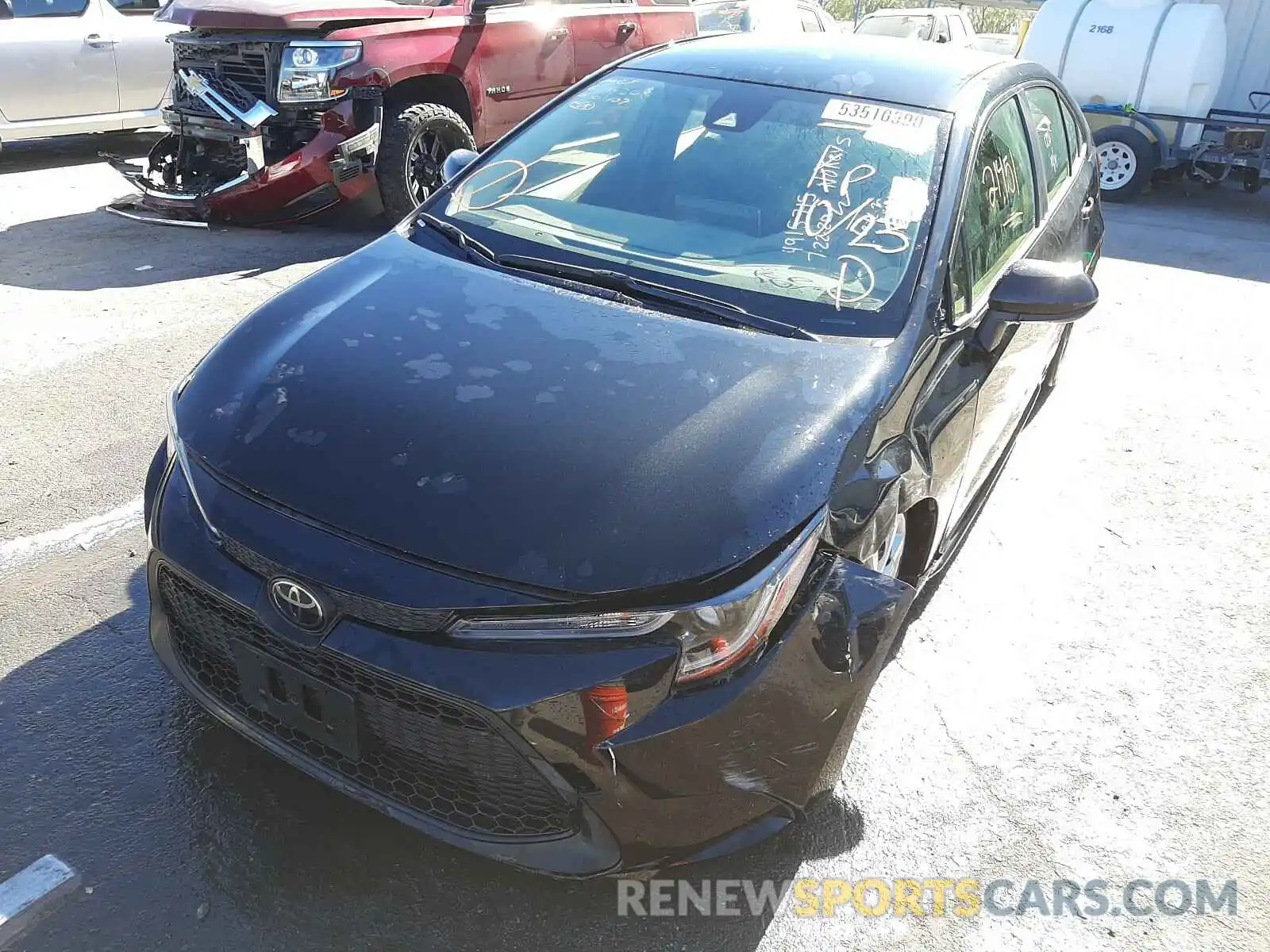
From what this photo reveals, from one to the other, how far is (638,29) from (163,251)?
3955 millimetres

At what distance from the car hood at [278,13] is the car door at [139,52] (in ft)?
7.50

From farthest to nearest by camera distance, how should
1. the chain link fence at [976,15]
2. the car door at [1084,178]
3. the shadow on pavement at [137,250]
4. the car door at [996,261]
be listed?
1. the chain link fence at [976,15]
2. the shadow on pavement at [137,250]
3. the car door at [1084,178]
4. the car door at [996,261]

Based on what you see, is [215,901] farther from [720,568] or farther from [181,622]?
[720,568]

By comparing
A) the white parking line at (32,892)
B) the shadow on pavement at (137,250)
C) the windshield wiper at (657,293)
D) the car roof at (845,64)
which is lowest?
the shadow on pavement at (137,250)

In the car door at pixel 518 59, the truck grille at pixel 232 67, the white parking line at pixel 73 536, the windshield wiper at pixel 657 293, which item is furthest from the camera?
the car door at pixel 518 59

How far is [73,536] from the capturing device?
338 cm

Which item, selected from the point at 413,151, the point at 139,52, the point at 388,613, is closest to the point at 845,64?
the point at 388,613

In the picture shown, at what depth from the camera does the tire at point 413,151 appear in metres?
6.48

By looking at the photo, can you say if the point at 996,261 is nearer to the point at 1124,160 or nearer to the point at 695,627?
the point at 695,627

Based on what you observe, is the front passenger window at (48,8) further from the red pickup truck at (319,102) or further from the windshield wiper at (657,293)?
the windshield wiper at (657,293)

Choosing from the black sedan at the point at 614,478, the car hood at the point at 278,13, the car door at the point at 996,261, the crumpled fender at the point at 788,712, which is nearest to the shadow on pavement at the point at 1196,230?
the car door at the point at 996,261

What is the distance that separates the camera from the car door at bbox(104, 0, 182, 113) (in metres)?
8.45

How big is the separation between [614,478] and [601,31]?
21.4ft

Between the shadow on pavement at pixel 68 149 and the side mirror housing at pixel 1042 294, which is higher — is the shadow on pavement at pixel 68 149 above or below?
below
